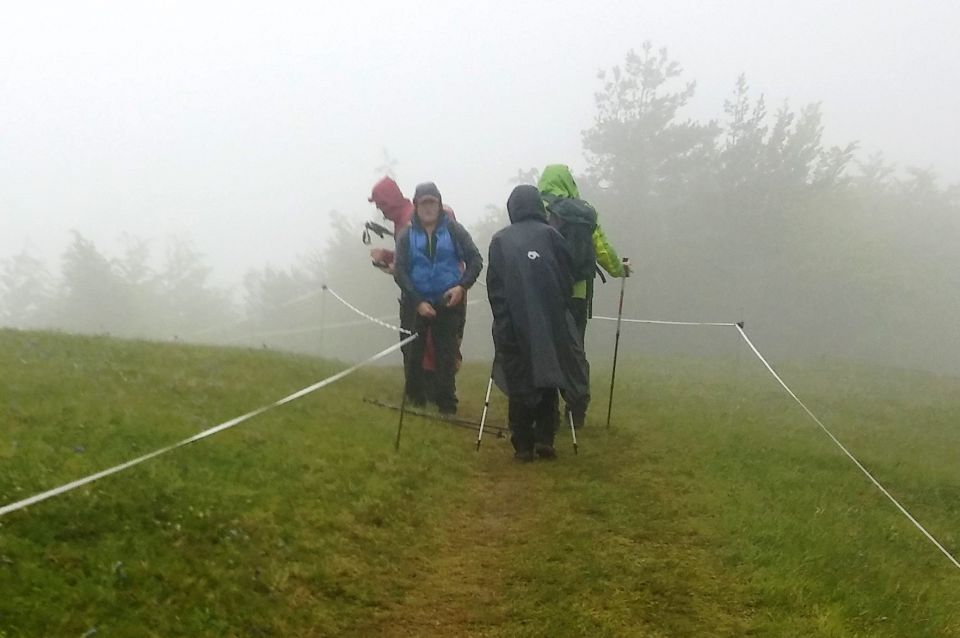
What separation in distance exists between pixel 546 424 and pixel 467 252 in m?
2.62

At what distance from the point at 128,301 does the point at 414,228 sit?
1760 inches

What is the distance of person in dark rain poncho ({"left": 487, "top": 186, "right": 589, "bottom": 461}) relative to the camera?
7422 millimetres

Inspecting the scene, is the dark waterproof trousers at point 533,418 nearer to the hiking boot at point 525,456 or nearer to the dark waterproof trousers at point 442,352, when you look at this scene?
the hiking boot at point 525,456

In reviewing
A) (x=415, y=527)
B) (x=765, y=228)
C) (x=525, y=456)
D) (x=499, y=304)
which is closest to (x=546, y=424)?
(x=525, y=456)

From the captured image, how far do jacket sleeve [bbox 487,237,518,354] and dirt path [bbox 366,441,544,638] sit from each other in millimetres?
1253

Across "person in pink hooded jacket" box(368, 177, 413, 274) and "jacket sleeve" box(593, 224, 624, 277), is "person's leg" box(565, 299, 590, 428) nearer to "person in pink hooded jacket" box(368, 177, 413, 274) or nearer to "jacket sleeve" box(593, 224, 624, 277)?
"jacket sleeve" box(593, 224, 624, 277)

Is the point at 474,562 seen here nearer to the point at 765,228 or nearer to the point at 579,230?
the point at 579,230

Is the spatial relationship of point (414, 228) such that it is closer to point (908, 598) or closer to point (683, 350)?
point (908, 598)

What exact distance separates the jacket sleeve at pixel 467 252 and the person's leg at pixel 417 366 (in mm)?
973

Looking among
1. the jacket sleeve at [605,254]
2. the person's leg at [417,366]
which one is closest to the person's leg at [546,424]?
the jacket sleeve at [605,254]

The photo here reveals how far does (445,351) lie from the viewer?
986 centimetres

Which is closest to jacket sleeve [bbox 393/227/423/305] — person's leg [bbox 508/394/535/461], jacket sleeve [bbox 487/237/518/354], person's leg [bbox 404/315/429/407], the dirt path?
person's leg [bbox 404/315/429/407]

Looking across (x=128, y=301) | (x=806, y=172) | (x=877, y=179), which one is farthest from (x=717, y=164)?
(x=128, y=301)

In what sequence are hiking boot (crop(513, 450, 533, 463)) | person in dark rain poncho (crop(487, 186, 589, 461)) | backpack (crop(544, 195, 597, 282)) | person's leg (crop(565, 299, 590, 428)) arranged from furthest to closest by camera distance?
person's leg (crop(565, 299, 590, 428)) → backpack (crop(544, 195, 597, 282)) → hiking boot (crop(513, 450, 533, 463)) → person in dark rain poncho (crop(487, 186, 589, 461))
